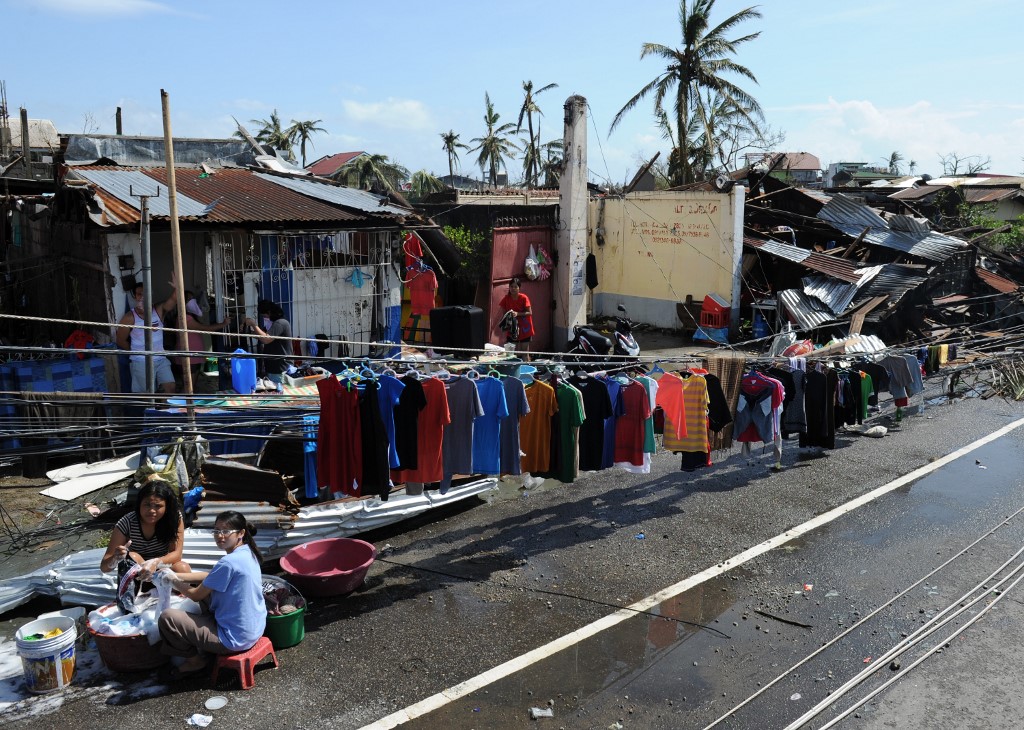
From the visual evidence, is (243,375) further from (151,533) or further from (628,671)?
(628,671)

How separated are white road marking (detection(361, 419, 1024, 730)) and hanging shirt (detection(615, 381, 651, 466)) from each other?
1.42 m

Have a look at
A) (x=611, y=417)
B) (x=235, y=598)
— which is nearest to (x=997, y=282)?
(x=611, y=417)

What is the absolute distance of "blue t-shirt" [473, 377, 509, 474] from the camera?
26.4ft

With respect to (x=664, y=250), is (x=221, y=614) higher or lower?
lower

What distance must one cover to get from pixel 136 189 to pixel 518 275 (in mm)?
8740

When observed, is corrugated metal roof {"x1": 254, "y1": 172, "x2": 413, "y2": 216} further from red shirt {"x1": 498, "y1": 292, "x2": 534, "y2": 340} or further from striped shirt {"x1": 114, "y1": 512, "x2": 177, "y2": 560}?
striped shirt {"x1": 114, "y1": 512, "x2": 177, "y2": 560}

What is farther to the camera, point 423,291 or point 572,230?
point 572,230

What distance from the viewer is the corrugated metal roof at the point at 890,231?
22109mm

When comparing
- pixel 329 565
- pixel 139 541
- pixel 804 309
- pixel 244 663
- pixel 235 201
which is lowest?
pixel 244 663

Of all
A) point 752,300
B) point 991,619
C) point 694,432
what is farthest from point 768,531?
point 752,300

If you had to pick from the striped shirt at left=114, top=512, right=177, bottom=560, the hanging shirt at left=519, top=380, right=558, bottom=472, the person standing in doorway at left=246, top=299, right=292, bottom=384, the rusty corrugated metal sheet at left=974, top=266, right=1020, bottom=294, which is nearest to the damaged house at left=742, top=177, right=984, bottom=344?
the rusty corrugated metal sheet at left=974, top=266, right=1020, bottom=294

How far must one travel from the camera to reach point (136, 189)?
12.0 meters

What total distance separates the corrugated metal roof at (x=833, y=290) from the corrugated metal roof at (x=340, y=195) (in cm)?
1045

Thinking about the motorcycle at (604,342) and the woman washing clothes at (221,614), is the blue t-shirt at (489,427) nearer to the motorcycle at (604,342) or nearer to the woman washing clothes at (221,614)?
the woman washing clothes at (221,614)
